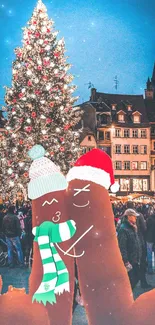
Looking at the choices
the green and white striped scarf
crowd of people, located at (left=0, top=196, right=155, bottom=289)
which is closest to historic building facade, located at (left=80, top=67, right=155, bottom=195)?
crowd of people, located at (left=0, top=196, right=155, bottom=289)

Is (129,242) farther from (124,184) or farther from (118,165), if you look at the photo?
(118,165)

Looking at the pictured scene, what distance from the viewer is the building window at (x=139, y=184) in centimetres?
5400

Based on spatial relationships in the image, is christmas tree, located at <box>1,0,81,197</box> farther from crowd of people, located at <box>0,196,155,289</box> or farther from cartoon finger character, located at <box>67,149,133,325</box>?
cartoon finger character, located at <box>67,149,133,325</box>

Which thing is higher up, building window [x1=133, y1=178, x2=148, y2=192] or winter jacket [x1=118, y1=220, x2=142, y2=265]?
building window [x1=133, y1=178, x2=148, y2=192]

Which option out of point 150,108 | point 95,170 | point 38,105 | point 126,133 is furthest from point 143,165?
point 95,170

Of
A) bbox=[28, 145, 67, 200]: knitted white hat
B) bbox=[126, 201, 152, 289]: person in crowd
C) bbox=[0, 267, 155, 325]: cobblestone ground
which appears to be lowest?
bbox=[0, 267, 155, 325]: cobblestone ground

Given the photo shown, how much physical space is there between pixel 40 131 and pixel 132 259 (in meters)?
13.3

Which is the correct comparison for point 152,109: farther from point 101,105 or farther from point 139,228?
point 139,228

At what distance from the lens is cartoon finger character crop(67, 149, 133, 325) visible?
4461 millimetres

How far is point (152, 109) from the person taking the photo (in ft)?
190

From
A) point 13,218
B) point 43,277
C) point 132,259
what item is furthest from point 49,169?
point 13,218

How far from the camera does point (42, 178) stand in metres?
4.74

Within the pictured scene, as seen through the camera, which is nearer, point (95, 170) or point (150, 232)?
point (95, 170)

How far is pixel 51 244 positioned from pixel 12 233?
340 inches
